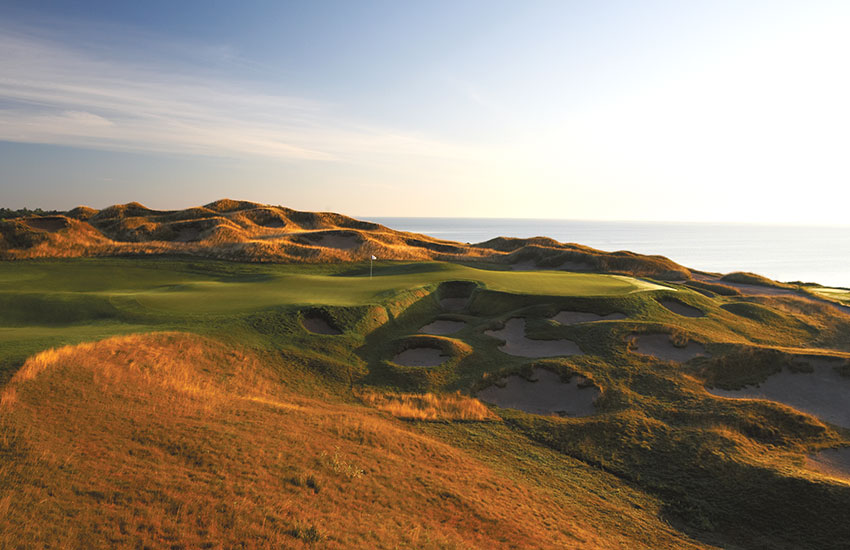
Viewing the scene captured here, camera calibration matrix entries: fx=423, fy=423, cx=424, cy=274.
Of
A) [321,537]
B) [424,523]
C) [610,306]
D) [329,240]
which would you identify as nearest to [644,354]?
[610,306]

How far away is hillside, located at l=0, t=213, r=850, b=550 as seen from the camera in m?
7.56

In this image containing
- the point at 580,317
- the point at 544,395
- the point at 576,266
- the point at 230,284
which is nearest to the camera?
the point at 544,395

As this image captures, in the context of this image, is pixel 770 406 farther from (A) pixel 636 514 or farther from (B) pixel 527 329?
(B) pixel 527 329

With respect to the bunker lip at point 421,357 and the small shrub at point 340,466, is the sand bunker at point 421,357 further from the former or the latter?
the small shrub at point 340,466

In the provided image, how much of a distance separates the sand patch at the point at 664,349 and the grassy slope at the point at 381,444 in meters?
0.53

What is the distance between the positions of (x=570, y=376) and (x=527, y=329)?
4.79 meters

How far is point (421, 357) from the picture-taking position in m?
20.8

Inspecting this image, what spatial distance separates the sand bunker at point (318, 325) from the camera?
2180 centimetres

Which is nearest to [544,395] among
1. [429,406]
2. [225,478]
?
[429,406]

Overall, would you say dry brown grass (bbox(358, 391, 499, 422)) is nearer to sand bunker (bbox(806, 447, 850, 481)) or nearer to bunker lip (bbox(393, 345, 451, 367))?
bunker lip (bbox(393, 345, 451, 367))

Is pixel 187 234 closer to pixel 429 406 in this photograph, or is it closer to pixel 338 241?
pixel 338 241

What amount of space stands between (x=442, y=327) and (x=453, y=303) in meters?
4.78

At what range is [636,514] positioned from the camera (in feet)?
35.8

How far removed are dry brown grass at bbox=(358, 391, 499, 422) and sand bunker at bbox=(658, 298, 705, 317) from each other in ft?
56.2
